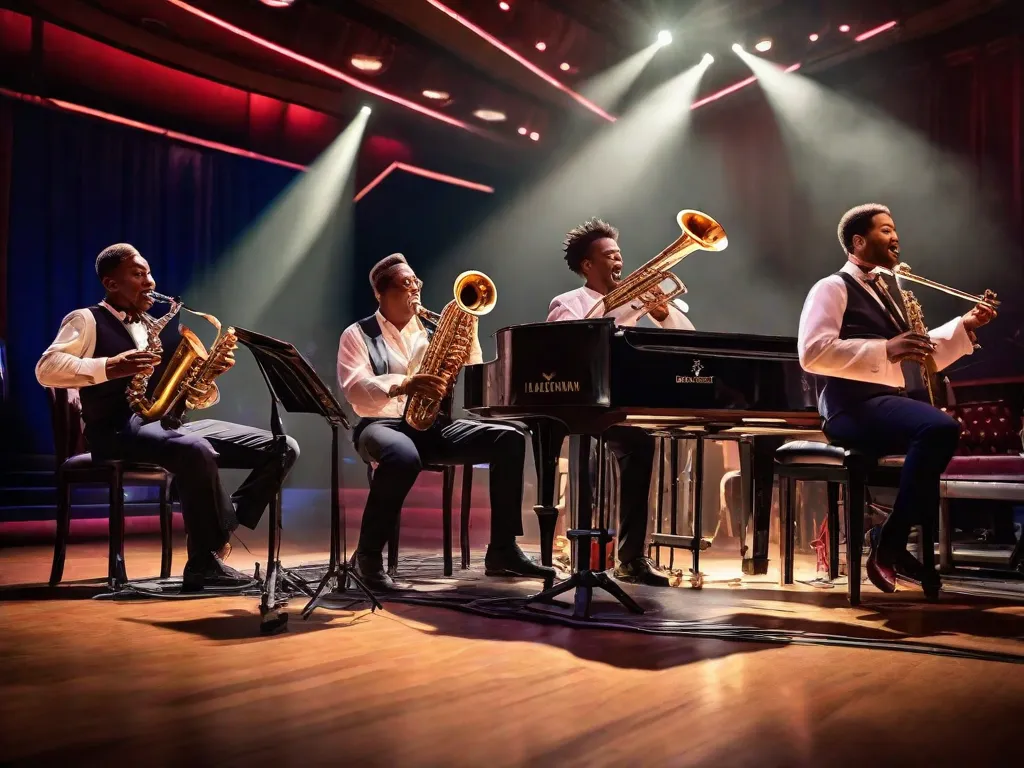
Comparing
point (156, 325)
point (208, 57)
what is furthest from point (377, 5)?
point (156, 325)

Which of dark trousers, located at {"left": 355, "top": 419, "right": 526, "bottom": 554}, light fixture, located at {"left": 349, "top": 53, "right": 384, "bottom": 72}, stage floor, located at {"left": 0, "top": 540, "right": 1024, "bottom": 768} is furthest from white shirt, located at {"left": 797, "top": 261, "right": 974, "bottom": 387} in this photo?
light fixture, located at {"left": 349, "top": 53, "right": 384, "bottom": 72}

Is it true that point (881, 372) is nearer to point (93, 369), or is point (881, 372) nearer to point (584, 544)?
point (584, 544)

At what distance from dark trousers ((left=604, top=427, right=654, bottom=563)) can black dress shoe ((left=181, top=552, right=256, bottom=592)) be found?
1558 millimetres

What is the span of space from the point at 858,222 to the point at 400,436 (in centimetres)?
200

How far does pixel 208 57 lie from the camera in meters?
7.66

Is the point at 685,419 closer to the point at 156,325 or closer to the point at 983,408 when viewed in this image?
the point at 156,325

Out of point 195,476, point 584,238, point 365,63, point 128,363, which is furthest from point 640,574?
point 365,63

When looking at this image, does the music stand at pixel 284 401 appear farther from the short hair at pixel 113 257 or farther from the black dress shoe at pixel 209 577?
the short hair at pixel 113 257

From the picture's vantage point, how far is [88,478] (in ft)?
12.2

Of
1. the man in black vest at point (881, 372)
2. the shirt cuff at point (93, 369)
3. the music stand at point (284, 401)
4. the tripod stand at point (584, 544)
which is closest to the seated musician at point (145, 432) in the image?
the shirt cuff at point (93, 369)

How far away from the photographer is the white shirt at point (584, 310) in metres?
4.02

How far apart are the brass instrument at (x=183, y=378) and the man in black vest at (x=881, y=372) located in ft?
7.61

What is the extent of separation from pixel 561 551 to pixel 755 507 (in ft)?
5.63

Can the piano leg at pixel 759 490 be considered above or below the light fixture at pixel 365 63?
below
